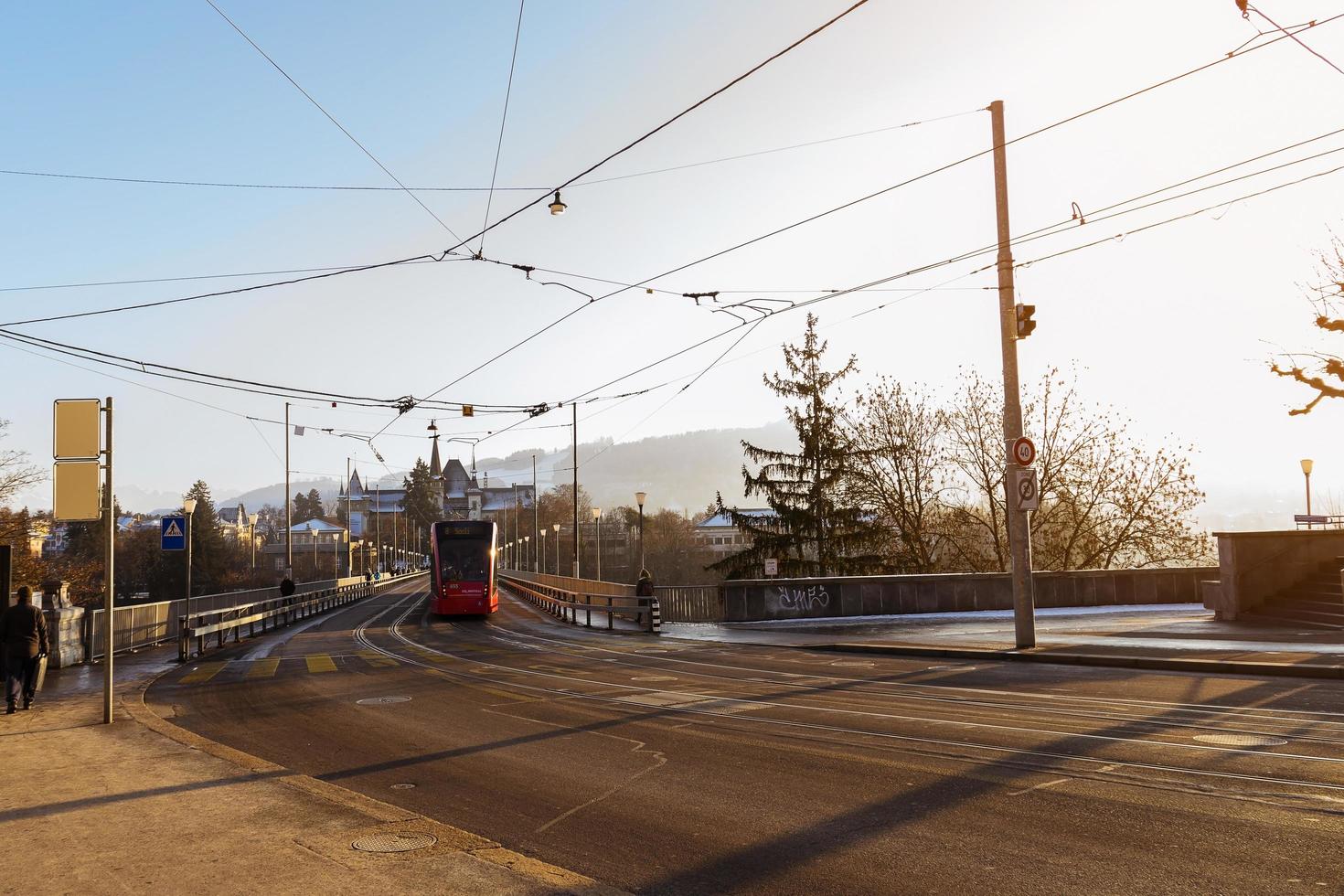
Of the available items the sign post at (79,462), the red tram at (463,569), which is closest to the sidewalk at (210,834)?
the sign post at (79,462)

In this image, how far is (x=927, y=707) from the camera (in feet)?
38.3

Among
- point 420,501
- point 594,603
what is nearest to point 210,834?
point 594,603

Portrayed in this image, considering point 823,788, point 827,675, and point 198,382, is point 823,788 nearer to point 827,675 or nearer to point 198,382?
point 827,675

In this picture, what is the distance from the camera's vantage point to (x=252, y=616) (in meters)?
28.8

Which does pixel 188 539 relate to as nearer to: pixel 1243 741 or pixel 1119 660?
pixel 1119 660

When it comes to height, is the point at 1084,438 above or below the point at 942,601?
above

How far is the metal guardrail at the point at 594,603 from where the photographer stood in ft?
89.2

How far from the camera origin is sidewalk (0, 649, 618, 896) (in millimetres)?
5559

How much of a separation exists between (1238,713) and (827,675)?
6253 millimetres

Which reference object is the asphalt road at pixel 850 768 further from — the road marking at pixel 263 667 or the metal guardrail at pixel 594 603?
the metal guardrail at pixel 594 603

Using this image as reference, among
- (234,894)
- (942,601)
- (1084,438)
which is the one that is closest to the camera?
(234,894)

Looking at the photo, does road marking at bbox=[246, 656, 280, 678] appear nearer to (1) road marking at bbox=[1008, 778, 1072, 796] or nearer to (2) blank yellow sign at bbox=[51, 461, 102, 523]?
(2) blank yellow sign at bbox=[51, 461, 102, 523]

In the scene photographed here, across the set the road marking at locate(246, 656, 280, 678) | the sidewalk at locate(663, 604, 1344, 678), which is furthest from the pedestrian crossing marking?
the sidewalk at locate(663, 604, 1344, 678)

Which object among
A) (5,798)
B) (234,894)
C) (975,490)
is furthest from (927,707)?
(975,490)
